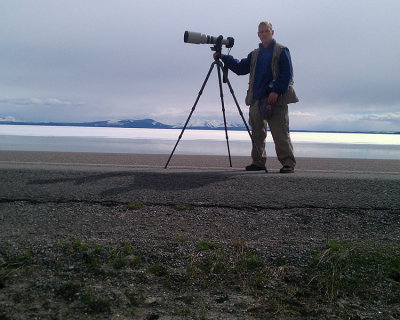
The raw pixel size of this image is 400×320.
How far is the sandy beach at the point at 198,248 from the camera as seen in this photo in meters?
2.48

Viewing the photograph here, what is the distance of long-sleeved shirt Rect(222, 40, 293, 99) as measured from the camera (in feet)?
17.3

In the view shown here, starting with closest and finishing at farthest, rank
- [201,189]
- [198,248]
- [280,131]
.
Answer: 1. [198,248]
2. [201,189]
3. [280,131]

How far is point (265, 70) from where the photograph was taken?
5484 millimetres

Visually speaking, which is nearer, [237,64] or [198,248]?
[198,248]

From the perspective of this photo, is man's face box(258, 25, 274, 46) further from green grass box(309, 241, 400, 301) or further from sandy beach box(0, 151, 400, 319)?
green grass box(309, 241, 400, 301)

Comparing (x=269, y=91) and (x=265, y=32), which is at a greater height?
(x=265, y=32)

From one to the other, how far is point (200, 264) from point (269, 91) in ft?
11.1

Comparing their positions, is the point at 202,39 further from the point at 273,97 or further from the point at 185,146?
the point at 185,146

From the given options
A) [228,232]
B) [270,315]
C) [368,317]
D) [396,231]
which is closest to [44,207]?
[228,232]

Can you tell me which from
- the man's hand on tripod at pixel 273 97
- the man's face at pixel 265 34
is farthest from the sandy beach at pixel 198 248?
the man's face at pixel 265 34

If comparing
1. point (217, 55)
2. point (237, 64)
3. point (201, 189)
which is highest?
point (217, 55)

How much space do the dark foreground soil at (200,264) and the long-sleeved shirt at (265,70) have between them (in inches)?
87.9

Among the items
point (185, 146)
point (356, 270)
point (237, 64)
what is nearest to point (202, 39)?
point (237, 64)

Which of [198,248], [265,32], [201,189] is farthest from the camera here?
[265,32]
